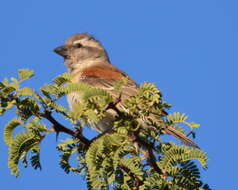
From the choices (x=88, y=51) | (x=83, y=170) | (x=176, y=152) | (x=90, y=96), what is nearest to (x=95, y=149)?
(x=90, y=96)

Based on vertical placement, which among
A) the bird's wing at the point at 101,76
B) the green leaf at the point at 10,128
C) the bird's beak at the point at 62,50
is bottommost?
the green leaf at the point at 10,128

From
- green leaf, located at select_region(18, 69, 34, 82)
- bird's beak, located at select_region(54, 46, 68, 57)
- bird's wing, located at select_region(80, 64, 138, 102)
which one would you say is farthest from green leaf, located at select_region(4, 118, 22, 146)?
bird's beak, located at select_region(54, 46, 68, 57)

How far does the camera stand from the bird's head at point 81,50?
30.7ft

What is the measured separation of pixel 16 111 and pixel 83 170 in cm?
99

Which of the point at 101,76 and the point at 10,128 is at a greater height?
the point at 101,76

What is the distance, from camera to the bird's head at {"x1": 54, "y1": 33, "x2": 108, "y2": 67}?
9.35 meters

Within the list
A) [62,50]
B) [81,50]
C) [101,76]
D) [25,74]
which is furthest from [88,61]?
[25,74]

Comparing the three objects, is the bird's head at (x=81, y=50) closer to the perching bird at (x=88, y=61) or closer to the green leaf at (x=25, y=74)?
the perching bird at (x=88, y=61)

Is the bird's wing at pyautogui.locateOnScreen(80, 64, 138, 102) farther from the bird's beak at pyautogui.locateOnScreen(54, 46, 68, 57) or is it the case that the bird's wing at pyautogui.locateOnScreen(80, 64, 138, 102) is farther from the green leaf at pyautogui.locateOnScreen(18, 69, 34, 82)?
the green leaf at pyautogui.locateOnScreen(18, 69, 34, 82)

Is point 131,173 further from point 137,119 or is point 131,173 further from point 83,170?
point 83,170

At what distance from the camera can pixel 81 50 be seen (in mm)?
9633

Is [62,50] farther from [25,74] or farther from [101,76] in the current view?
[25,74]

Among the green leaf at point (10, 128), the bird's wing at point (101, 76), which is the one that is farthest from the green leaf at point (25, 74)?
the bird's wing at point (101, 76)

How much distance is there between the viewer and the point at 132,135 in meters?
3.68
